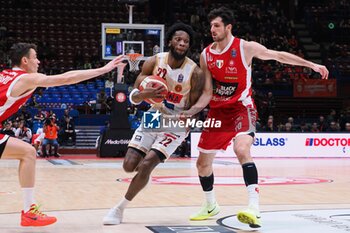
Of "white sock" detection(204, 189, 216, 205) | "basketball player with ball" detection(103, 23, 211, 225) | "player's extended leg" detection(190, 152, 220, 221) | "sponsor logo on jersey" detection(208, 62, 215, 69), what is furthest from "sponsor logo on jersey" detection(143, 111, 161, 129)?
"white sock" detection(204, 189, 216, 205)

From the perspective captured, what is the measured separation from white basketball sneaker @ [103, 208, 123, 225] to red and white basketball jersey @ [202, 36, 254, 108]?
148 centimetres

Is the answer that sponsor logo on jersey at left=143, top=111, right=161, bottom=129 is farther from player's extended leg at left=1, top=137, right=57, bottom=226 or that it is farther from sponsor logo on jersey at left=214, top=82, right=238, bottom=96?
player's extended leg at left=1, top=137, right=57, bottom=226

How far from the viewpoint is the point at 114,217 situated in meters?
5.99

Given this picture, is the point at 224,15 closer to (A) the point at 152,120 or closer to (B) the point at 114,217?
(A) the point at 152,120

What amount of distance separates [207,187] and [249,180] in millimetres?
830

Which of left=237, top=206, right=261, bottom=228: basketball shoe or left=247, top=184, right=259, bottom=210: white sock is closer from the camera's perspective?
left=237, top=206, right=261, bottom=228: basketball shoe

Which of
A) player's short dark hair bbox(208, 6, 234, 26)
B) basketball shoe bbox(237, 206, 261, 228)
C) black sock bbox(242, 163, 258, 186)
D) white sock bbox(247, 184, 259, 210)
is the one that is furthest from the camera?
player's short dark hair bbox(208, 6, 234, 26)

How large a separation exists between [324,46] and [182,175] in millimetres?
19052

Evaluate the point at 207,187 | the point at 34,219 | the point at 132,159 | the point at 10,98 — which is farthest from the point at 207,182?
the point at 10,98

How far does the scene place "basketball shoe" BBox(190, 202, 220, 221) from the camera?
20.6ft

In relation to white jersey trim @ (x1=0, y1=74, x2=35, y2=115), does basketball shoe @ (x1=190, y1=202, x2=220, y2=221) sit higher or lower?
lower

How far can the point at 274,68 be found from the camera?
26.5 meters

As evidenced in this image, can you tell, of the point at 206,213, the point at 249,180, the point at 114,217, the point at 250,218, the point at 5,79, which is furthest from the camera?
the point at 206,213

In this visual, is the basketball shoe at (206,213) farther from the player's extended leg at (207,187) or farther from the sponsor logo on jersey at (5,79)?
the sponsor logo on jersey at (5,79)
